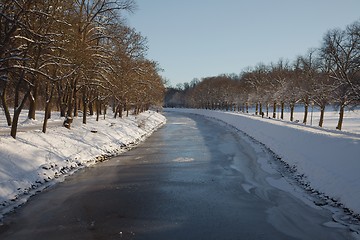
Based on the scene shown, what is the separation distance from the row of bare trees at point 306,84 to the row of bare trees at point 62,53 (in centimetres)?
1773

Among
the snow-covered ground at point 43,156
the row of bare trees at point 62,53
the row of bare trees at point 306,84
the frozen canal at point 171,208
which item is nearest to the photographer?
the frozen canal at point 171,208

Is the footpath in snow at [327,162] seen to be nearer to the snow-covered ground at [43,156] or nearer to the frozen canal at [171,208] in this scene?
Answer: the frozen canal at [171,208]

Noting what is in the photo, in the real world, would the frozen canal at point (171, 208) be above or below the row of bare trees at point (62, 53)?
below

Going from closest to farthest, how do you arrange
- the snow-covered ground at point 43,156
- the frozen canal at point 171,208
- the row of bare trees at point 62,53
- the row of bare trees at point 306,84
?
1. the frozen canal at point 171,208
2. the snow-covered ground at point 43,156
3. the row of bare trees at point 62,53
4. the row of bare trees at point 306,84

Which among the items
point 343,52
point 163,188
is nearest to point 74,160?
point 163,188

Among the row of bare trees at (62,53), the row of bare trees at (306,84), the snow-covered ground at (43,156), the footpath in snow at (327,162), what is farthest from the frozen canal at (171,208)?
the row of bare trees at (306,84)

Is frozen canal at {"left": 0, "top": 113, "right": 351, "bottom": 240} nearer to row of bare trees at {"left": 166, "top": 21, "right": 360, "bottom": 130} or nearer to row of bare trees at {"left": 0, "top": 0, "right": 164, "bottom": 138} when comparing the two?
row of bare trees at {"left": 0, "top": 0, "right": 164, "bottom": 138}

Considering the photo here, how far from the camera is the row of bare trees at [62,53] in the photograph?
13.8m

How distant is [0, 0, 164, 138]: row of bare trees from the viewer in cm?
1380

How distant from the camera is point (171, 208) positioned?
34.9 feet

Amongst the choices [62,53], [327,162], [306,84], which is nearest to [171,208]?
[327,162]

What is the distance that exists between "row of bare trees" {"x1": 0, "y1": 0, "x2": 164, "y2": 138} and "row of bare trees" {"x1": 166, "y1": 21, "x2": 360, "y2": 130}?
17.7 metres

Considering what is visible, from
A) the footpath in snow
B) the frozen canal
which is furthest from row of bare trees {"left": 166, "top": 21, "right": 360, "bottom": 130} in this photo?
the frozen canal

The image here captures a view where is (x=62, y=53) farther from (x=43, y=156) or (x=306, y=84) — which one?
(x=306, y=84)
